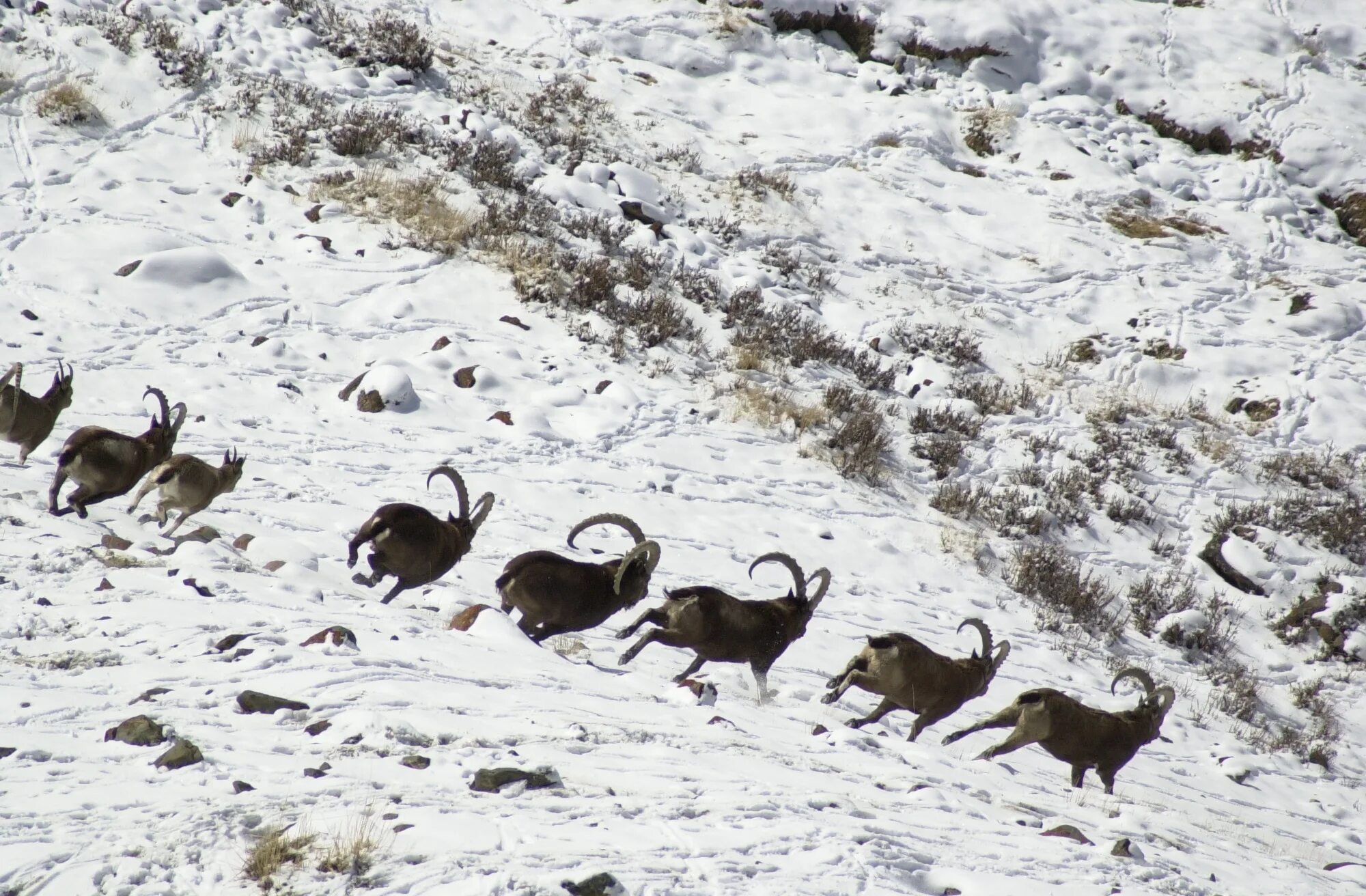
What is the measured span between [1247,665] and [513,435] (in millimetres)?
7020

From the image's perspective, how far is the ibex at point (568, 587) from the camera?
5004 millimetres

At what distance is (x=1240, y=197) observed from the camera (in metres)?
16.3

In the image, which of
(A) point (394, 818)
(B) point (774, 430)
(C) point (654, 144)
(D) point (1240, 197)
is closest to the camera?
(A) point (394, 818)

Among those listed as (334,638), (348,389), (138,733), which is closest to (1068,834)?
(334,638)

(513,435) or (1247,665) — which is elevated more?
(513,435)

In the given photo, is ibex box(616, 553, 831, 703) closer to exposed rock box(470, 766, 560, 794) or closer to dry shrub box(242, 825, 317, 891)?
exposed rock box(470, 766, 560, 794)

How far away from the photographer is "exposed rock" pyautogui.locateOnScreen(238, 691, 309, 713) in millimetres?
3654

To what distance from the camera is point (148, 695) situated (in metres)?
3.64

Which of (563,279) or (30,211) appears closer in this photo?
(30,211)

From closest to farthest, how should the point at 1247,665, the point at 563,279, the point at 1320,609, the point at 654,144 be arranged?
the point at 1247,665, the point at 1320,609, the point at 563,279, the point at 654,144

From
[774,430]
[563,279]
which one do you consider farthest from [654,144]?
[774,430]

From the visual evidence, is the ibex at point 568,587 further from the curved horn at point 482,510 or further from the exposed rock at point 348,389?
the exposed rock at point 348,389

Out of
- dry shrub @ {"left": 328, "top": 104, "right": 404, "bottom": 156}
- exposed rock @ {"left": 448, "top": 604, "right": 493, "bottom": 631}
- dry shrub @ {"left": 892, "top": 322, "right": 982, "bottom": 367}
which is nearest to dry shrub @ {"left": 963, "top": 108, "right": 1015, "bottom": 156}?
dry shrub @ {"left": 892, "top": 322, "right": 982, "bottom": 367}

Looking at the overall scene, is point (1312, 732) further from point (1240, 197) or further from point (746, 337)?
point (1240, 197)
